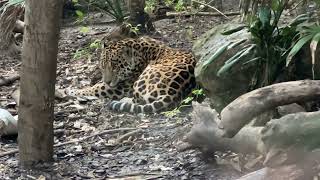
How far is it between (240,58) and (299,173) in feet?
6.87

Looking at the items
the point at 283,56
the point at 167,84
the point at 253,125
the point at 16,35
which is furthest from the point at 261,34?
the point at 16,35

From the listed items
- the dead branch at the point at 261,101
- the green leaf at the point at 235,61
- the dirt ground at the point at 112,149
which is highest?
the green leaf at the point at 235,61

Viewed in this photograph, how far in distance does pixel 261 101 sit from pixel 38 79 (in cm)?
180

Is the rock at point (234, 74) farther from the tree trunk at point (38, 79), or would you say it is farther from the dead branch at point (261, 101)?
the tree trunk at point (38, 79)

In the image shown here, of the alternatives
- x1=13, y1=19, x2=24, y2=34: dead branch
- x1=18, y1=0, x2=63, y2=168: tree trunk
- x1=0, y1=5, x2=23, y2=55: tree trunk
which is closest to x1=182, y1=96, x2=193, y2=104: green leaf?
x1=18, y1=0, x2=63, y2=168: tree trunk

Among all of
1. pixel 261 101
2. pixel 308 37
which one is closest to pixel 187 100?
pixel 308 37

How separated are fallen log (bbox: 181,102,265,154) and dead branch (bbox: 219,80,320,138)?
21 cm

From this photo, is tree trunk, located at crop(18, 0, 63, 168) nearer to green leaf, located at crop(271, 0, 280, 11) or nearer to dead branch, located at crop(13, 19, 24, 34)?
green leaf, located at crop(271, 0, 280, 11)

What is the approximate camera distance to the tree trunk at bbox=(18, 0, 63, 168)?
4664 millimetres

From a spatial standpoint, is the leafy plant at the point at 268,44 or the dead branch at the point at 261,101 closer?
the dead branch at the point at 261,101

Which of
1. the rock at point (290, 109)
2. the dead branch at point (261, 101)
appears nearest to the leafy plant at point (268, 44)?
the rock at point (290, 109)

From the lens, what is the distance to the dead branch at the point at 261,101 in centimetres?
386

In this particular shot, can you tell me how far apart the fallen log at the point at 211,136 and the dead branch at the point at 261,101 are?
0.69ft

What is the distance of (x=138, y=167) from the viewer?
4980 mm
